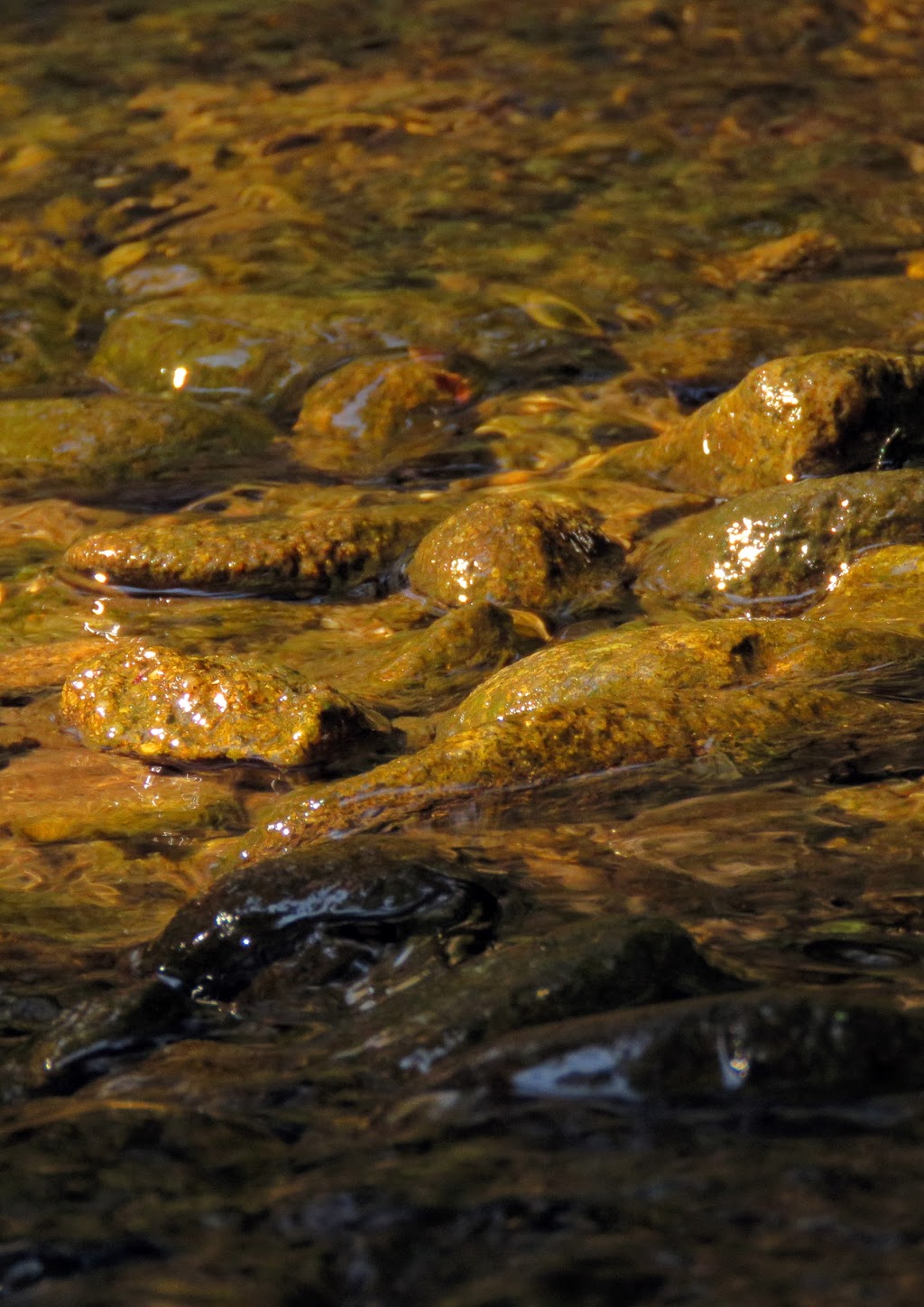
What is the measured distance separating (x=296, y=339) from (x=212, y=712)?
3.05 m

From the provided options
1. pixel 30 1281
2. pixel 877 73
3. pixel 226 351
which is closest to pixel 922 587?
pixel 30 1281

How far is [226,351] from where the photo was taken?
20.4 feet

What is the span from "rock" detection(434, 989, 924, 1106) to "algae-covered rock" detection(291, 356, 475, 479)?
3684 mm

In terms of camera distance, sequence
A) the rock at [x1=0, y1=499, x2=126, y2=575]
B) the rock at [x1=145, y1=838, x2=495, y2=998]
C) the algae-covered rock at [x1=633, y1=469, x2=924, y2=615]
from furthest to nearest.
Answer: the rock at [x1=0, y1=499, x2=126, y2=575]
the algae-covered rock at [x1=633, y1=469, x2=924, y2=615]
the rock at [x1=145, y1=838, x2=495, y2=998]

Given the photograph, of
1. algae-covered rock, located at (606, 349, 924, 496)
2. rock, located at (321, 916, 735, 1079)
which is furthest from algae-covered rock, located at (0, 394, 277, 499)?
rock, located at (321, 916, 735, 1079)

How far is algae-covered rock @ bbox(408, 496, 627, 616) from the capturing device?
4.44 meters

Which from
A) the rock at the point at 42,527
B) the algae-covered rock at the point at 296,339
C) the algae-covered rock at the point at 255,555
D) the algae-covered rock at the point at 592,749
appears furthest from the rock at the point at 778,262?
the algae-covered rock at the point at 592,749

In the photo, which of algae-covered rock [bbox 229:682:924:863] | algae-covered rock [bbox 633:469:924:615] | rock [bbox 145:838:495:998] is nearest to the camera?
rock [bbox 145:838:495:998]

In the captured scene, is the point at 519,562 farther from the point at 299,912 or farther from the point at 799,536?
the point at 299,912

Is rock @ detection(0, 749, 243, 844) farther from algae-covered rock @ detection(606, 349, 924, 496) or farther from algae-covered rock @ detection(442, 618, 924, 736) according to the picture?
algae-covered rock @ detection(606, 349, 924, 496)

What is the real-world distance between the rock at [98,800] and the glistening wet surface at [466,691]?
Result: 14mm

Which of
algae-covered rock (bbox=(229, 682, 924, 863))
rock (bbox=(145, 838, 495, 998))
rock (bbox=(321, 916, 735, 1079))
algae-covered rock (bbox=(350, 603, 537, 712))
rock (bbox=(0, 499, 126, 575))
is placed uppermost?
rock (bbox=(321, 916, 735, 1079))

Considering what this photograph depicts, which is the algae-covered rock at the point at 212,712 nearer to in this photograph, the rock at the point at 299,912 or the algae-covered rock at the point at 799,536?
the rock at the point at 299,912

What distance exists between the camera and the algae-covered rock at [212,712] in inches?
141
